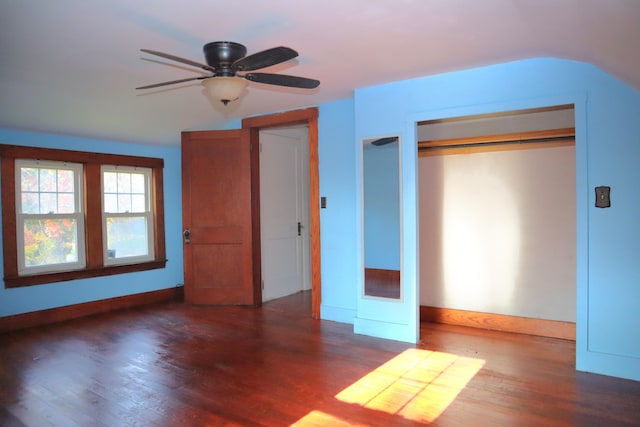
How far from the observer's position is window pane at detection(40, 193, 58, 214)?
4695mm

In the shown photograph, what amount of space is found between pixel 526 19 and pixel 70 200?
16.3 feet

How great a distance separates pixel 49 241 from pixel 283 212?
2828mm

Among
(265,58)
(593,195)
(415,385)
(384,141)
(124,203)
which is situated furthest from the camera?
(124,203)

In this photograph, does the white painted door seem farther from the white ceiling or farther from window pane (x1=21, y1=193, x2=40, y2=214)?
window pane (x1=21, y1=193, x2=40, y2=214)

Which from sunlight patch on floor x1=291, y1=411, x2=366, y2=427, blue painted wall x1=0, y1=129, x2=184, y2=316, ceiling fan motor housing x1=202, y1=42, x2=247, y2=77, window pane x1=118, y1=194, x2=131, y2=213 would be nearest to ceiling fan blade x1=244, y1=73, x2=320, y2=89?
ceiling fan motor housing x1=202, y1=42, x2=247, y2=77

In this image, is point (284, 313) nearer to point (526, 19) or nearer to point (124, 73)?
point (124, 73)

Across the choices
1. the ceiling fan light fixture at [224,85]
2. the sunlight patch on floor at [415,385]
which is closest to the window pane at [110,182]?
the ceiling fan light fixture at [224,85]

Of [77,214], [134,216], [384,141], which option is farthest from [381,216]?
[77,214]

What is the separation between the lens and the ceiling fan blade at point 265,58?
2260 millimetres

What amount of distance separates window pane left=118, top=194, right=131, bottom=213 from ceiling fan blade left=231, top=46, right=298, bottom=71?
358 centimetres

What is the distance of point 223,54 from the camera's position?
8.68ft

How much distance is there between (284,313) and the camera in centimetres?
492

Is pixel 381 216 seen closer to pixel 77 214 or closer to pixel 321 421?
pixel 321 421

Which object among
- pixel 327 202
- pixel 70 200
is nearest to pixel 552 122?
pixel 327 202
